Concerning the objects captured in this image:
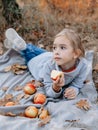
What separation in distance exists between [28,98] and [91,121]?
747mm

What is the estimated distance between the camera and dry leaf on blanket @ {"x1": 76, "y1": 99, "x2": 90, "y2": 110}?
3.76m

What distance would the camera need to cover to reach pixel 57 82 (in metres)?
3.70

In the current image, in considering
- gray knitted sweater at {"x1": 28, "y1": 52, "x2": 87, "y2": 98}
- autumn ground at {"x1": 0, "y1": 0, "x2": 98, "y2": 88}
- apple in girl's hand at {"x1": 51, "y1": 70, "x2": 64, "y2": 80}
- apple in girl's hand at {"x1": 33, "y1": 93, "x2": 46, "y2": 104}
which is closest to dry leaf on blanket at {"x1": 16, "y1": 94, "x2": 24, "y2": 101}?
apple in girl's hand at {"x1": 33, "y1": 93, "x2": 46, "y2": 104}

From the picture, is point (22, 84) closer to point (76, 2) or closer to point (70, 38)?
point (70, 38)

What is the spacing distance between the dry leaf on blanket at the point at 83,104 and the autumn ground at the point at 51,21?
1.83 m

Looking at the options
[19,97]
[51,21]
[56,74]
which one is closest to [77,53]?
[56,74]

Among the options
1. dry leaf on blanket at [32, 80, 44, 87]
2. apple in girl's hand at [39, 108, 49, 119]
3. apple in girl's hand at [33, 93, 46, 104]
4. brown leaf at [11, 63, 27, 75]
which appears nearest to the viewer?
apple in girl's hand at [39, 108, 49, 119]

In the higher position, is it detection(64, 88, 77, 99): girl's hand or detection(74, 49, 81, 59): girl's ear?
detection(74, 49, 81, 59): girl's ear

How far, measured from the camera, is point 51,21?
5.90 meters

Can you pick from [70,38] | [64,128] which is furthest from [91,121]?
[70,38]

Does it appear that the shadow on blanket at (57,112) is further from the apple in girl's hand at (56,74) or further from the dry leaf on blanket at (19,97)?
the apple in girl's hand at (56,74)

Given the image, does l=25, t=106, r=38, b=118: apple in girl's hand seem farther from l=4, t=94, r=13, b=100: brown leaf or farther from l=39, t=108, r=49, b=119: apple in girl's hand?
l=4, t=94, r=13, b=100: brown leaf

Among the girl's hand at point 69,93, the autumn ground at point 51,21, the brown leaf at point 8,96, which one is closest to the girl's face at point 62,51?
the girl's hand at point 69,93

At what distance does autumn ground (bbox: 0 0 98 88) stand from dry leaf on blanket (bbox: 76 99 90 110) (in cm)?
183
